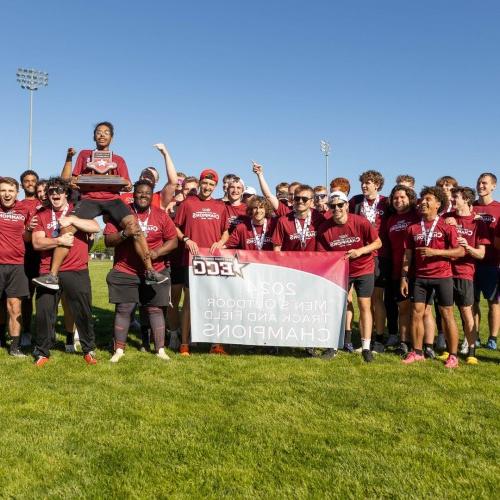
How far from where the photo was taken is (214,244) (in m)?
7.16

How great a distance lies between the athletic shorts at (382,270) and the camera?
25.2ft

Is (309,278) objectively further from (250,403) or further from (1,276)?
(1,276)

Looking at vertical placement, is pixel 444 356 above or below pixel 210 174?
below

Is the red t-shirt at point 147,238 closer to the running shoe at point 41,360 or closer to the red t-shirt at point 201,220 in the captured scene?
the red t-shirt at point 201,220

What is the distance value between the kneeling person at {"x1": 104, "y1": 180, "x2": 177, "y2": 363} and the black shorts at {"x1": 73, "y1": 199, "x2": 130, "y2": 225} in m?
0.18

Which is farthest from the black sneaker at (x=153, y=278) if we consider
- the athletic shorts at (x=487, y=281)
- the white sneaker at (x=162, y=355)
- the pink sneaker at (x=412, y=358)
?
the athletic shorts at (x=487, y=281)

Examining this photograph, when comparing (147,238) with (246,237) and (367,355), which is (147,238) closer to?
(246,237)

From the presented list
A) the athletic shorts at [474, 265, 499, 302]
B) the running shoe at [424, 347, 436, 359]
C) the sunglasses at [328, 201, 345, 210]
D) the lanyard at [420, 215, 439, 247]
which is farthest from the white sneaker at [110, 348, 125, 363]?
the athletic shorts at [474, 265, 499, 302]

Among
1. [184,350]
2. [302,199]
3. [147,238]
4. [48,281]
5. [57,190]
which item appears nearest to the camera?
[48,281]

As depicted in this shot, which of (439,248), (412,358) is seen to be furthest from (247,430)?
(439,248)

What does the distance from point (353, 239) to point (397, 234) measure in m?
0.80

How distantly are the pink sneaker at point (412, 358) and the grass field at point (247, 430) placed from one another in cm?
24

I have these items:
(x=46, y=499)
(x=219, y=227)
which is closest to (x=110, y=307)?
(x=219, y=227)

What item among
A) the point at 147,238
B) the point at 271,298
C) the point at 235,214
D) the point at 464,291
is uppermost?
the point at 235,214
